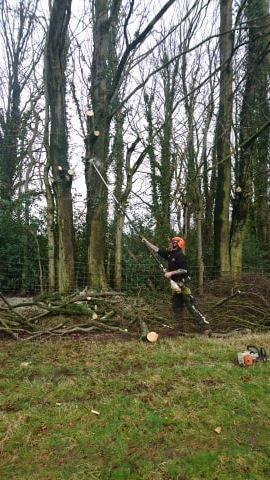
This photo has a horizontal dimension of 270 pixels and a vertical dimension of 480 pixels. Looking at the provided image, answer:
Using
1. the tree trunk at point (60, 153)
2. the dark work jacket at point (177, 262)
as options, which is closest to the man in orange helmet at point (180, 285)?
the dark work jacket at point (177, 262)

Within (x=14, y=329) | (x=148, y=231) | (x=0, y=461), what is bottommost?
(x=0, y=461)

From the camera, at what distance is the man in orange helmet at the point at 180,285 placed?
7.22m

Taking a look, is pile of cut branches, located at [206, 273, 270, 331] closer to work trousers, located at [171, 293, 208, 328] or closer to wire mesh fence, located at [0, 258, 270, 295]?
work trousers, located at [171, 293, 208, 328]

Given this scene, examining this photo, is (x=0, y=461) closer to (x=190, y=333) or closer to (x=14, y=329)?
(x=14, y=329)

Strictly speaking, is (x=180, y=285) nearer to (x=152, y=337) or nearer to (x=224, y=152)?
(x=152, y=337)

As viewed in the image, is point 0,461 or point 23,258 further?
point 23,258

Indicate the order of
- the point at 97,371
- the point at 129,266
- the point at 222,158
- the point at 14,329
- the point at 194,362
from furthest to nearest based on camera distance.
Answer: the point at 222,158 → the point at 129,266 → the point at 14,329 → the point at 194,362 → the point at 97,371

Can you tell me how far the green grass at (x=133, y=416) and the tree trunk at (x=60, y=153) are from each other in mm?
4357

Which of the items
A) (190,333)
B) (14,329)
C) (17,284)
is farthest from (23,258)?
(190,333)

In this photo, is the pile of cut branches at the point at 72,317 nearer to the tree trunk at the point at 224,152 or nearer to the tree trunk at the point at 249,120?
the tree trunk at the point at 224,152

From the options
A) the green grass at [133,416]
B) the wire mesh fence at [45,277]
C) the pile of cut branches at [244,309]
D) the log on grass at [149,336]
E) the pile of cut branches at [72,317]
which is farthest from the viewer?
the wire mesh fence at [45,277]

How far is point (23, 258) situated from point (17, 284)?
69 cm

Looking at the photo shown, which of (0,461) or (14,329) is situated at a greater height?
(14,329)

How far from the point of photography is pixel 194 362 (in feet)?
17.3
